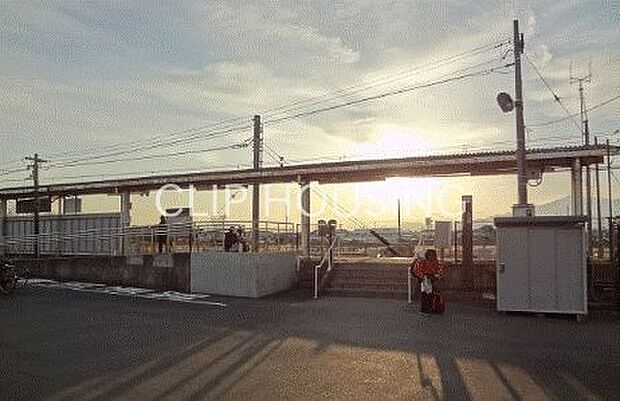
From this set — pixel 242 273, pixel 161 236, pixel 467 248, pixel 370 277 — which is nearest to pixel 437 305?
pixel 467 248

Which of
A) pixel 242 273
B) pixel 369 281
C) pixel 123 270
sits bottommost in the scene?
pixel 369 281

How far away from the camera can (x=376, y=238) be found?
28344 millimetres

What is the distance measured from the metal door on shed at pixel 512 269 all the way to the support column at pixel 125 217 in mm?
13042

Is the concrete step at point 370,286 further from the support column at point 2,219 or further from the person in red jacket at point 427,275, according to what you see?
the support column at point 2,219

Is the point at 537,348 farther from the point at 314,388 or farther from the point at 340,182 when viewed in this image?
the point at 340,182

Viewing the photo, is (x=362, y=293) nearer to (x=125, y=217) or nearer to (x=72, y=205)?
(x=125, y=217)

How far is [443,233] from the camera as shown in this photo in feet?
56.3

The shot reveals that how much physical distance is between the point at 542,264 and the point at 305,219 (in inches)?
417

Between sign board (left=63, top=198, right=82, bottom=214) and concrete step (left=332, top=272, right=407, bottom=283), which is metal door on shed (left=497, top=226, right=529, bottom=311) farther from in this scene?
sign board (left=63, top=198, right=82, bottom=214)

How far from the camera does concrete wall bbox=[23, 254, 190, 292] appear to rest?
18281mm

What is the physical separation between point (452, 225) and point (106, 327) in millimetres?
10513

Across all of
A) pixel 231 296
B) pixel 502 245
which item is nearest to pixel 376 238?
pixel 231 296

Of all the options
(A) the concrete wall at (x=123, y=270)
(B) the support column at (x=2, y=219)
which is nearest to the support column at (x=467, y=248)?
(A) the concrete wall at (x=123, y=270)

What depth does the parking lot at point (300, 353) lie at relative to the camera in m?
6.76
